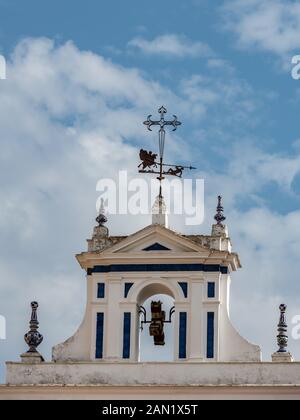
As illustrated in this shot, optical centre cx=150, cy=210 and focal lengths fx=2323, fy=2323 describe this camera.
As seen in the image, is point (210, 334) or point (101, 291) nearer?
point (210, 334)

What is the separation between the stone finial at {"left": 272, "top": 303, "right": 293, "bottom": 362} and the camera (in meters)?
A: 59.2

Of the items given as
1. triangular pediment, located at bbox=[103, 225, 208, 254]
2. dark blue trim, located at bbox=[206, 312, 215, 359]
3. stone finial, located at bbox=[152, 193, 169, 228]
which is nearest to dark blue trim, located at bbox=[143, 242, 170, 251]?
triangular pediment, located at bbox=[103, 225, 208, 254]

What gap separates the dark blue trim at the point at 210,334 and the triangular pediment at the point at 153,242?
6.01ft

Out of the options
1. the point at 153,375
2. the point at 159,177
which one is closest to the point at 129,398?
the point at 153,375

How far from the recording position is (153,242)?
6072cm

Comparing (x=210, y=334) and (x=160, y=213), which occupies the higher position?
(x=160, y=213)

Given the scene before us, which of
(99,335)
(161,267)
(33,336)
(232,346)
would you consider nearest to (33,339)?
(33,336)

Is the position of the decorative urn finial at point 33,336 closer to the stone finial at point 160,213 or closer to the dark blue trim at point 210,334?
the stone finial at point 160,213

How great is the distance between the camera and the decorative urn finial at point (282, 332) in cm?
5931

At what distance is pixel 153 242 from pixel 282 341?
435 centimetres

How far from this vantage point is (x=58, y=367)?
5959cm

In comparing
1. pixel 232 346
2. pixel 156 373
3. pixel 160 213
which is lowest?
pixel 156 373

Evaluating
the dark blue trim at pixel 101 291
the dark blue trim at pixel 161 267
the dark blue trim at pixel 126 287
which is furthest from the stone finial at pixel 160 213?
the dark blue trim at pixel 101 291

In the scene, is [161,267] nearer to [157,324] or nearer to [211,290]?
[211,290]
